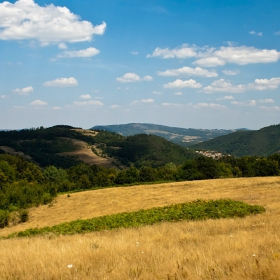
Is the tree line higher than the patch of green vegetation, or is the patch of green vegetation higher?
the patch of green vegetation

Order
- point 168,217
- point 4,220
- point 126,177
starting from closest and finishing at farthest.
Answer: point 168,217, point 4,220, point 126,177

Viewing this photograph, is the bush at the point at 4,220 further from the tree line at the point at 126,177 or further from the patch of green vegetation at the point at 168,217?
the patch of green vegetation at the point at 168,217

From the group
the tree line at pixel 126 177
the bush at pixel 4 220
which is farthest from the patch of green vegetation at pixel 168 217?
the tree line at pixel 126 177

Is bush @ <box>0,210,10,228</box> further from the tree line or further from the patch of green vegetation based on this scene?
the patch of green vegetation

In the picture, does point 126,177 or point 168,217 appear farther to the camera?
point 126,177

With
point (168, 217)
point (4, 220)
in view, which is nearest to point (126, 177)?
point (4, 220)

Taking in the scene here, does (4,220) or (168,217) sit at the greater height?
(168,217)

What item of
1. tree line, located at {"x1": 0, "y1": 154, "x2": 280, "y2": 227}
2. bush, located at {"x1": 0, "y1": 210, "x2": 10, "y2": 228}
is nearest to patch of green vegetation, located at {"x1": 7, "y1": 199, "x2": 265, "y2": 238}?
bush, located at {"x1": 0, "y1": 210, "x2": 10, "y2": 228}

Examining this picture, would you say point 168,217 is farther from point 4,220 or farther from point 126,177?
point 126,177

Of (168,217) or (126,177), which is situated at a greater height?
(168,217)

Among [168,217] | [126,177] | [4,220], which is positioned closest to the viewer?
[168,217]

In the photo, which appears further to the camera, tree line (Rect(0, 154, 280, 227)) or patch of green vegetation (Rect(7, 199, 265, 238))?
tree line (Rect(0, 154, 280, 227))

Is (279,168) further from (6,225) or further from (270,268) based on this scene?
(270,268)

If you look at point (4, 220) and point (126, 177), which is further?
point (126, 177)
